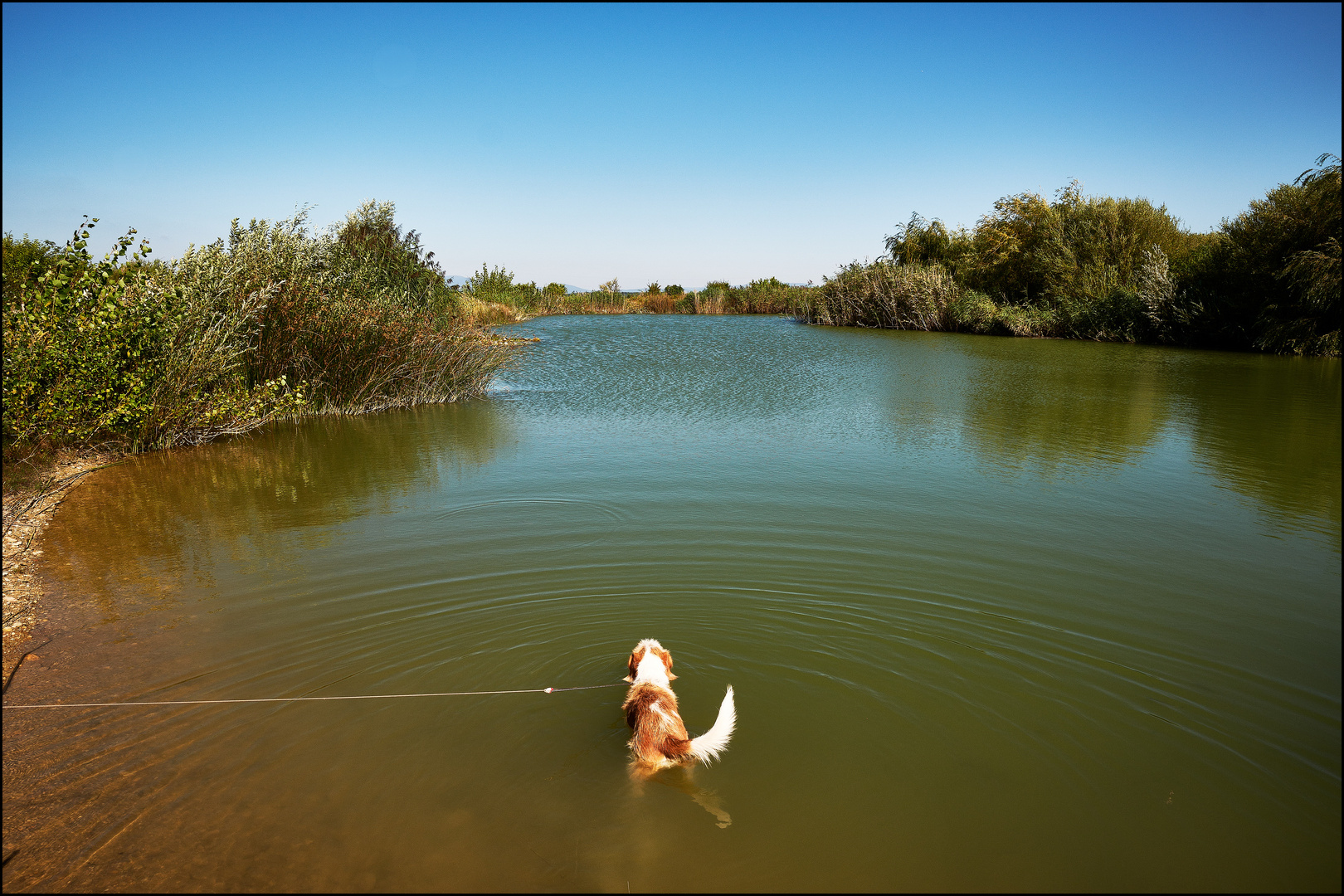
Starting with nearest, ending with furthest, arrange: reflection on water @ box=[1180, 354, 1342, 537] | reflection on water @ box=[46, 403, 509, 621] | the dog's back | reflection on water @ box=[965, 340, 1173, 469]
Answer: the dog's back
reflection on water @ box=[46, 403, 509, 621]
reflection on water @ box=[1180, 354, 1342, 537]
reflection on water @ box=[965, 340, 1173, 469]

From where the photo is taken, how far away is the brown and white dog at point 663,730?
3592 mm

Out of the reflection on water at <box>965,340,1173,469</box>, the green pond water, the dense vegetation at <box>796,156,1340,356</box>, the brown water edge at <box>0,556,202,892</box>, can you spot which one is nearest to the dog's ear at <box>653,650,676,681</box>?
the green pond water

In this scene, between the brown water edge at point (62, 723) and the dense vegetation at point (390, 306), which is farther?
the dense vegetation at point (390, 306)

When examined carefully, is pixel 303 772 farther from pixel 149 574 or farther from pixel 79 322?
pixel 79 322

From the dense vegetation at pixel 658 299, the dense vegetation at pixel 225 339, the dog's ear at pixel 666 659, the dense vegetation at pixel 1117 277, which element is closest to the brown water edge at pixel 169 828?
the dog's ear at pixel 666 659

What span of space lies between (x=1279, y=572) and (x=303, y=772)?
806 cm

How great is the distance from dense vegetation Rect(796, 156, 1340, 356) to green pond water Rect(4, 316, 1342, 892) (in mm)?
20213

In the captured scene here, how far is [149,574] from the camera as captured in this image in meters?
6.74

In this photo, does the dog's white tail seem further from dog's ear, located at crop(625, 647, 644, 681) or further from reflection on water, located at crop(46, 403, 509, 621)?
reflection on water, located at crop(46, 403, 509, 621)

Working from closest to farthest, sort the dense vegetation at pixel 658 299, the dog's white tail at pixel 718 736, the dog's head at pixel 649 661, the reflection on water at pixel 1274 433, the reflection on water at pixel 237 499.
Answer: the dog's white tail at pixel 718 736 < the dog's head at pixel 649 661 < the reflection on water at pixel 237 499 < the reflection on water at pixel 1274 433 < the dense vegetation at pixel 658 299

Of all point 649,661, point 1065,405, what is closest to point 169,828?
point 649,661

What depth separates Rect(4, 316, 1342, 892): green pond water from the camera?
11.2 feet

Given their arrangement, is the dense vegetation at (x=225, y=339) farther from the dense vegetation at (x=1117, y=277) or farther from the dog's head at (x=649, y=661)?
the dense vegetation at (x=1117, y=277)

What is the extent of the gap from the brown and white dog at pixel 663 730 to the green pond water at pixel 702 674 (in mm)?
162
